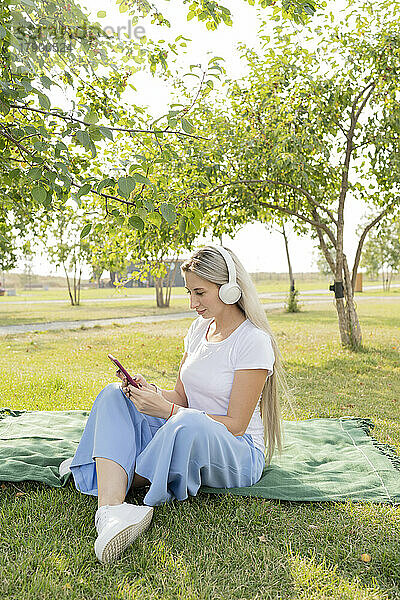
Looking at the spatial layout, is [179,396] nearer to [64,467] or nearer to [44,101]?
[64,467]

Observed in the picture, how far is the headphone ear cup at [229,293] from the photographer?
3.00 meters

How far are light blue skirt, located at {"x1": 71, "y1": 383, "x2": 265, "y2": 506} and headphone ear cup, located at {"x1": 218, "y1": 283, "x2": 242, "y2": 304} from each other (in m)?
0.64

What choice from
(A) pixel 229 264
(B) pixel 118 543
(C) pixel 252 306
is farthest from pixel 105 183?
(B) pixel 118 543

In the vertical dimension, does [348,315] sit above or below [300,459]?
above

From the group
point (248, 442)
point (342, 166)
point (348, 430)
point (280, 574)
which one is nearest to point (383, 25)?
point (342, 166)

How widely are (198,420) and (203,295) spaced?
28.6 inches

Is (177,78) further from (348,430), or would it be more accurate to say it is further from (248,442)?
(248,442)

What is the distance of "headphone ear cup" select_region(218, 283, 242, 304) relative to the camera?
3.00 metres

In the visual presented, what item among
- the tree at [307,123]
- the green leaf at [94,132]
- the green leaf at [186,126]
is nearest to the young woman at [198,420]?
the green leaf at [186,126]

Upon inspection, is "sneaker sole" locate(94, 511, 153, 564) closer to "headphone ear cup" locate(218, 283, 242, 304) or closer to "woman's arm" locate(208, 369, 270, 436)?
"woman's arm" locate(208, 369, 270, 436)

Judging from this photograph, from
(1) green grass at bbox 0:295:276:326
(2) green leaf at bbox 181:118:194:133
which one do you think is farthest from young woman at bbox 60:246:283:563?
(1) green grass at bbox 0:295:276:326

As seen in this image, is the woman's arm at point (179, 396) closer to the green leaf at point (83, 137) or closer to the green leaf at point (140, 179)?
the green leaf at point (140, 179)

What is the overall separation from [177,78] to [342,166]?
3090 mm

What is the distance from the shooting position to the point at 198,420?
2654mm
